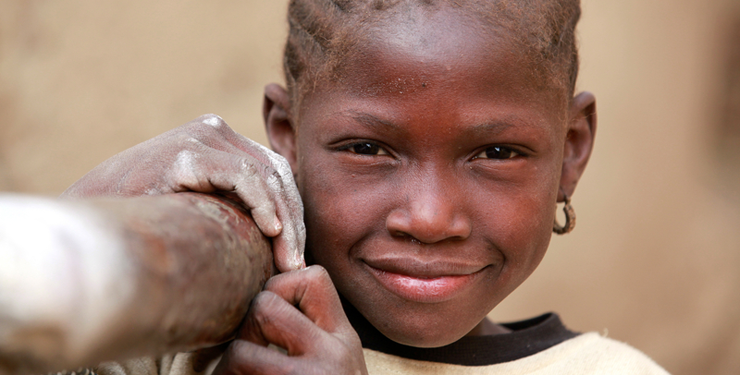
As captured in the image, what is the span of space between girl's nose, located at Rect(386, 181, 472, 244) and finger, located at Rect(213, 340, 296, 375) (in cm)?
47

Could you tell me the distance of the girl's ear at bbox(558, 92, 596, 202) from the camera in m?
1.82

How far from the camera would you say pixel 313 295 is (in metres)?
1.07

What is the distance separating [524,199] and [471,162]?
16cm

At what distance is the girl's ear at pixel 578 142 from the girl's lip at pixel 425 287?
50 centimetres

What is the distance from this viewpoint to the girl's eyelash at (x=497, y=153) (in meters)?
1.50

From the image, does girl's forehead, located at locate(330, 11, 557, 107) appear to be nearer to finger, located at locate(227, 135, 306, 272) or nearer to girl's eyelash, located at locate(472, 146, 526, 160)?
girl's eyelash, located at locate(472, 146, 526, 160)

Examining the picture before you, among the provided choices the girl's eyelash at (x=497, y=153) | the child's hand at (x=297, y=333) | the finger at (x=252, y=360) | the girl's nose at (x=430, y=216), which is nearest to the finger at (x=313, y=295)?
the child's hand at (x=297, y=333)

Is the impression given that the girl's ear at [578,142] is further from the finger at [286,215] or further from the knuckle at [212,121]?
the knuckle at [212,121]

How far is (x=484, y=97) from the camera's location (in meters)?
1.42

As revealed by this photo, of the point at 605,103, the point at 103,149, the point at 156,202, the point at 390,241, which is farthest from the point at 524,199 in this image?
the point at 605,103

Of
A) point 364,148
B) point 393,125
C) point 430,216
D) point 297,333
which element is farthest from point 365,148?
point 297,333

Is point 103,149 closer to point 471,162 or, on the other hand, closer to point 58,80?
point 58,80

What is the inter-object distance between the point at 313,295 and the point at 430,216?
36 cm

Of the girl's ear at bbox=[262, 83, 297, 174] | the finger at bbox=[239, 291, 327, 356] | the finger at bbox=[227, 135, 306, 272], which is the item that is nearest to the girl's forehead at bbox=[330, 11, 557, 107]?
the finger at bbox=[227, 135, 306, 272]
